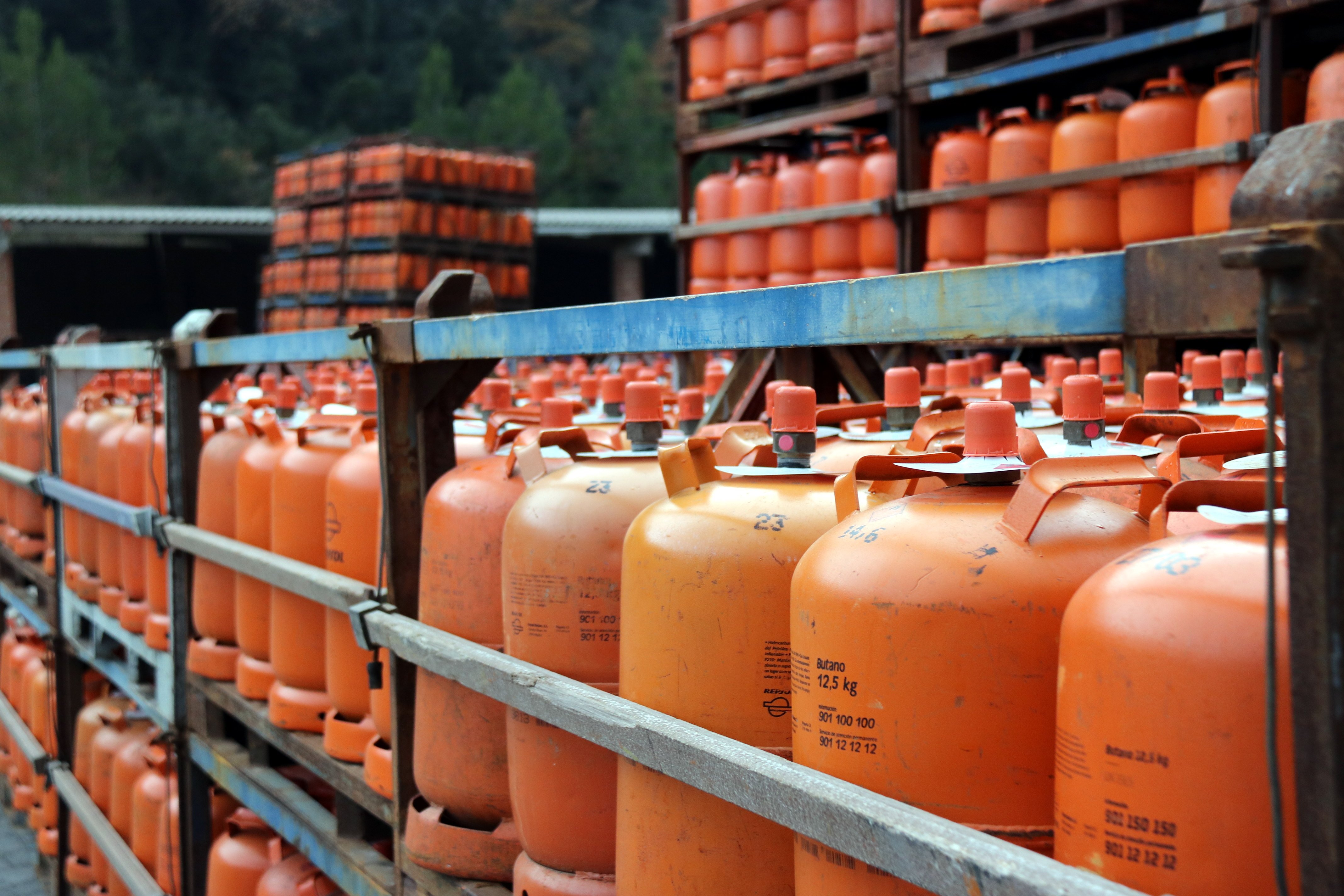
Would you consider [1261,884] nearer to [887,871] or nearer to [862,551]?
[887,871]

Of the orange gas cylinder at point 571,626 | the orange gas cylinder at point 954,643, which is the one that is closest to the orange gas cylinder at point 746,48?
the orange gas cylinder at point 571,626

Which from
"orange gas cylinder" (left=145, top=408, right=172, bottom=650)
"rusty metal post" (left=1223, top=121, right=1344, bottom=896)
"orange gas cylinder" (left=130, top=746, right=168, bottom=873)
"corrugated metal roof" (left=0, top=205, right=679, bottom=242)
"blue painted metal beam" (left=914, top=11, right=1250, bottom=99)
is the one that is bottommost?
"orange gas cylinder" (left=130, top=746, right=168, bottom=873)

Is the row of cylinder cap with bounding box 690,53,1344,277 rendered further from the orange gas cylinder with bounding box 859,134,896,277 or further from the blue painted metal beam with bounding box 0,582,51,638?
the blue painted metal beam with bounding box 0,582,51,638

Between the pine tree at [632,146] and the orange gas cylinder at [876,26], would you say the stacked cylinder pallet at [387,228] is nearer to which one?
the orange gas cylinder at [876,26]

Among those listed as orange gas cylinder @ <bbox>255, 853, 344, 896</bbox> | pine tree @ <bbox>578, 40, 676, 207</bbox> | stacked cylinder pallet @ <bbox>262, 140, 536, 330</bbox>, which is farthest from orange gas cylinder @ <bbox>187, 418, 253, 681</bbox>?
pine tree @ <bbox>578, 40, 676, 207</bbox>

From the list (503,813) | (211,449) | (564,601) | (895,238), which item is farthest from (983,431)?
(895,238)

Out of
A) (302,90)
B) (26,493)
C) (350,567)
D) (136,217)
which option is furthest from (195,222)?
(302,90)

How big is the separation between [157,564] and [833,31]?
3981 millimetres

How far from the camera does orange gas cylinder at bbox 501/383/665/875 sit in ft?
6.21

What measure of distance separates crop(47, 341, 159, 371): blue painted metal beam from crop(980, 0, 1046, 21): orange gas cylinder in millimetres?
3555

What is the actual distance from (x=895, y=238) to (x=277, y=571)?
12.3ft

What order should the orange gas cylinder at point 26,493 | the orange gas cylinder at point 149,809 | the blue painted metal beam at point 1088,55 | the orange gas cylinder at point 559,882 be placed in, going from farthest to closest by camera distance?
the orange gas cylinder at point 26,493, the blue painted metal beam at point 1088,55, the orange gas cylinder at point 149,809, the orange gas cylinder at point 559,882

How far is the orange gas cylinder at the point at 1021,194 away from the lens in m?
5.20

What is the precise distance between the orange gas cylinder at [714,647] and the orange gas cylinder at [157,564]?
2.68 metres
